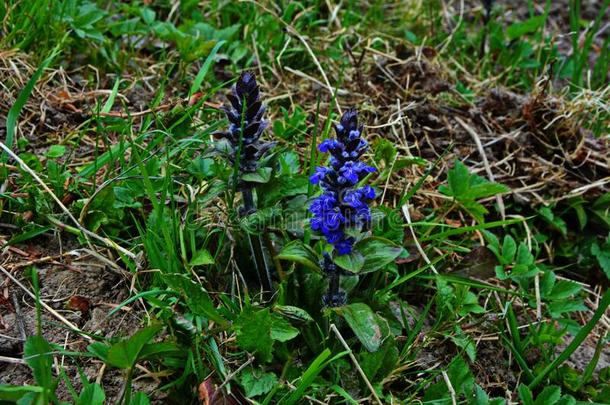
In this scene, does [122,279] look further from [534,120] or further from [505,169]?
[534,120]

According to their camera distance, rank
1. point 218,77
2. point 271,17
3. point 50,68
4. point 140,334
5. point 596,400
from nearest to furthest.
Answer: point 140,334
point 596,400
point 50,68
point 218,77
point 271,17

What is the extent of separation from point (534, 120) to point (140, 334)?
245cm

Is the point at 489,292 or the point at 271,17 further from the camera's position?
the point at 271,17

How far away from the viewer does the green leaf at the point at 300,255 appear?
225 cm

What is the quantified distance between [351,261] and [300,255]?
194mm

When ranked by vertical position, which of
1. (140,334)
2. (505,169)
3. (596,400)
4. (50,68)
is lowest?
(596,400)

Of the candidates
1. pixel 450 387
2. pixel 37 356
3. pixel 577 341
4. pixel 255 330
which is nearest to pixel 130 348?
pixel 37 356

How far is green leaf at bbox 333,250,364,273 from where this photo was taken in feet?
7.11

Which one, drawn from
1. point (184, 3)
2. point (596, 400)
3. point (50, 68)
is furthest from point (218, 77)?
point (596, 400)

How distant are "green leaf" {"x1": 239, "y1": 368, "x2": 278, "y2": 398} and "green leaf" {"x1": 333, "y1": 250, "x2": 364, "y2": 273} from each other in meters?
0.44

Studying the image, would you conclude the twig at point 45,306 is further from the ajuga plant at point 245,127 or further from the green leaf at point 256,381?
the ajuga plant at point 245,127

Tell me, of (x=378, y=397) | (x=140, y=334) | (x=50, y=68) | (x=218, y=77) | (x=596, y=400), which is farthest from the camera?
(x=218, y=77)

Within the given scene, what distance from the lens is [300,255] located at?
229 cm

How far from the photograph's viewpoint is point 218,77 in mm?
3594
